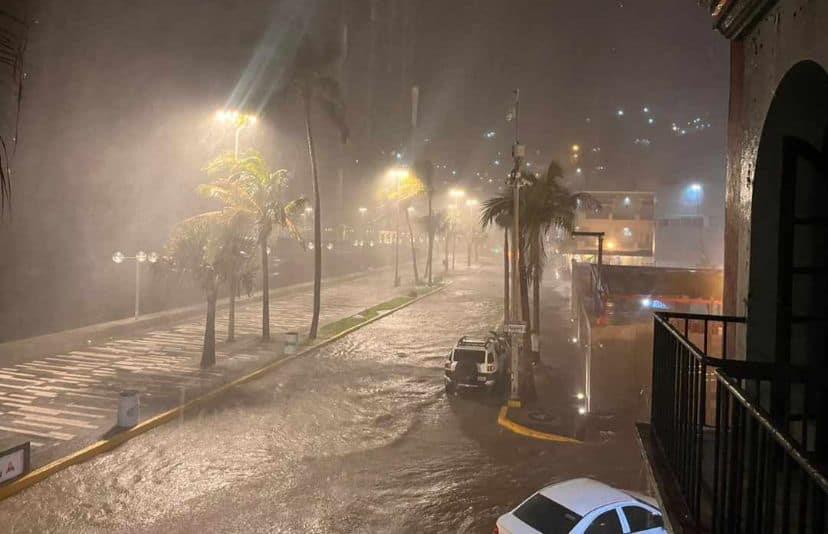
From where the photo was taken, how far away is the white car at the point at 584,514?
8539 mm

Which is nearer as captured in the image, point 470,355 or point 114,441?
point 114,441

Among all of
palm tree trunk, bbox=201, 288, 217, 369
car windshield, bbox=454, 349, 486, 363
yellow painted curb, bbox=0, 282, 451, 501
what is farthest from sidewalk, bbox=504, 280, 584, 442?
palm tree trunk, bbox=201, 288, 217, 369

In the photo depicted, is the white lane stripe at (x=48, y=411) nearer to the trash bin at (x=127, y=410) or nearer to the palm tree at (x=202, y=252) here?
the trash bin at (x=127, y=410)

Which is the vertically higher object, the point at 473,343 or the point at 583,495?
the point at 473,343

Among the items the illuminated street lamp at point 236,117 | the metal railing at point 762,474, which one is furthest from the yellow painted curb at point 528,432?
the illuminated street lamp at point 236,117

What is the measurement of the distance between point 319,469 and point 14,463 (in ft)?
19.4

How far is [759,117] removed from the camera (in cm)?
499

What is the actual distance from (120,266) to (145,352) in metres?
26.5

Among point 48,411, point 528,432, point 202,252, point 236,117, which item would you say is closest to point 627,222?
point 236,117

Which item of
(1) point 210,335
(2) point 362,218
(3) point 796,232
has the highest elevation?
(2) point 362,218

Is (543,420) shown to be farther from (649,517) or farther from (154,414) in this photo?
(154,414)

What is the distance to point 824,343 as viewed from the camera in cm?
459

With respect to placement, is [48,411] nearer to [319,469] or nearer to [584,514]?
[319,469]

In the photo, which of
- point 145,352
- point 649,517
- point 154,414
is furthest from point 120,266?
point 649,517
